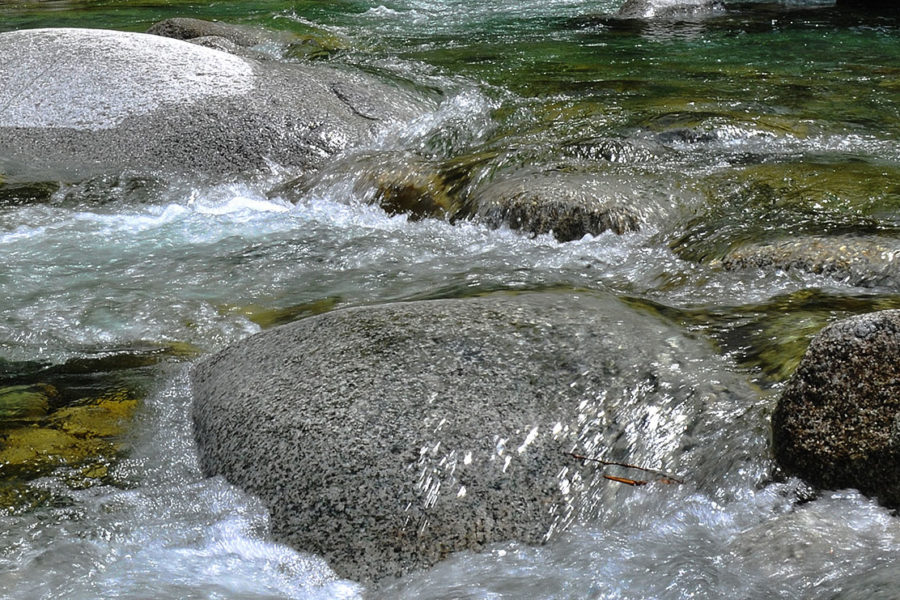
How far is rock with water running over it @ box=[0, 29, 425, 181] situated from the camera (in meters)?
9.21

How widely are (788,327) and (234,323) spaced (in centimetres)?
310

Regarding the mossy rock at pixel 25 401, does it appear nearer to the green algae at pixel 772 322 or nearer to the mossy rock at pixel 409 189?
the green algae at pixel 772 322

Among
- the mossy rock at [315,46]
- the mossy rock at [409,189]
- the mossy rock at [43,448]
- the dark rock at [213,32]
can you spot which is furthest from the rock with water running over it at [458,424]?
the dark rock at [213,32]

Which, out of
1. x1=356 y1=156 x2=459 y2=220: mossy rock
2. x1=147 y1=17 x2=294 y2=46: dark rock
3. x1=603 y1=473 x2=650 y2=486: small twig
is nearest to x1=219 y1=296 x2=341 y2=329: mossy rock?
x1=356 y1=156 x2=459 y2=220: mossy rock

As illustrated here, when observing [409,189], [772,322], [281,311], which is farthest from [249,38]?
[772,322]

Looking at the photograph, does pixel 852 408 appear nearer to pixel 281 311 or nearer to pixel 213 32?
pixel 281 311

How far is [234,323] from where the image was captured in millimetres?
5855

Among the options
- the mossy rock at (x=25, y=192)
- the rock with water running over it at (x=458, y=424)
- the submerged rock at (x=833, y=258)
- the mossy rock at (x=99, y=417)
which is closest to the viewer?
the rock with water running over it at (x=458, y=424)

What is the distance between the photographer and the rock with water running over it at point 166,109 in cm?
921

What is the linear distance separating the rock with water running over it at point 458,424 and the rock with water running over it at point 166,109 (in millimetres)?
4957

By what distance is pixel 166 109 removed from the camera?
958 cm

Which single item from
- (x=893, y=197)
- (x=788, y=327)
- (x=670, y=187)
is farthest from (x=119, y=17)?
(x=788, y=327)

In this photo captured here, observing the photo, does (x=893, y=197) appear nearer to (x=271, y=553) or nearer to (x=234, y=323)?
(x=234, y=323)

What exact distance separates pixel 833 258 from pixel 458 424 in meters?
2.94
